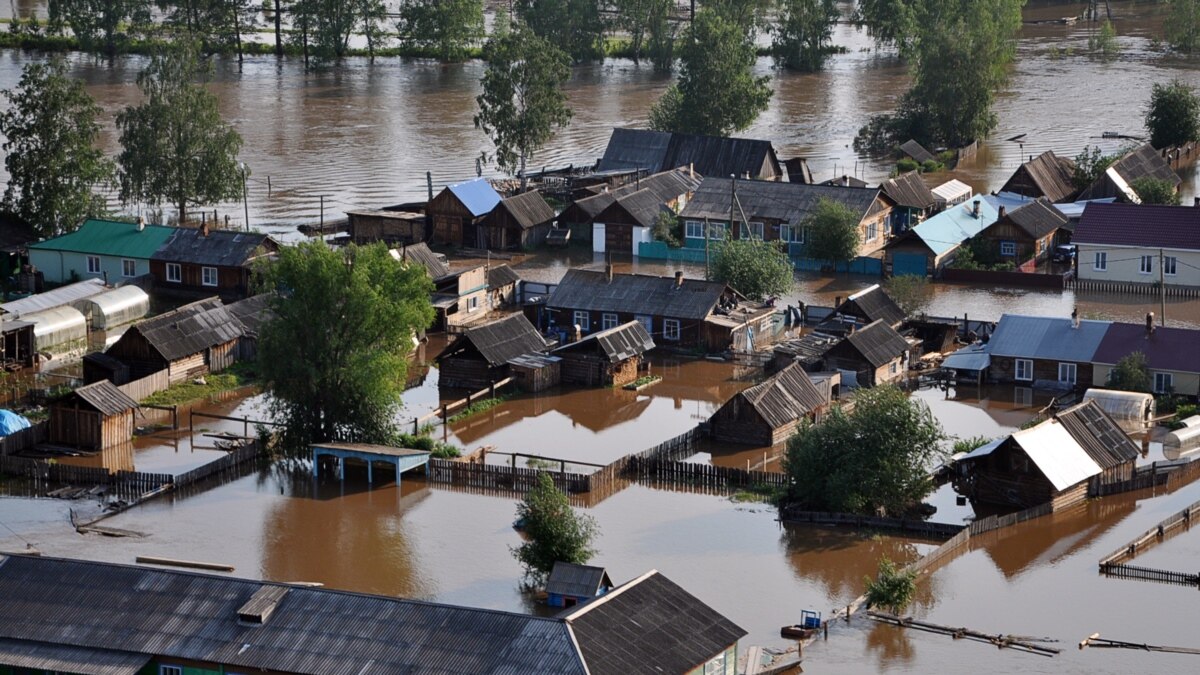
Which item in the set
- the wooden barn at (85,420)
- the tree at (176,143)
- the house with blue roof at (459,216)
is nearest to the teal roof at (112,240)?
the tree at (176,143)

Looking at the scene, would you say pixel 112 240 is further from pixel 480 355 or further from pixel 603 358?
pixel 603 358

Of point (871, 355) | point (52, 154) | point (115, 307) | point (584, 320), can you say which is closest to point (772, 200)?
point (584, 320)

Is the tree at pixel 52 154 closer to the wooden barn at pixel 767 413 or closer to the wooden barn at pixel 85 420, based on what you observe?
the wooden barn at pixel 85 420

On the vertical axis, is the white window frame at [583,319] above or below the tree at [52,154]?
below

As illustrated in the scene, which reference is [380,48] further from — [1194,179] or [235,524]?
[235,524]

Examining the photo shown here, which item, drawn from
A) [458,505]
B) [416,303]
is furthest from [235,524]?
[416,303]

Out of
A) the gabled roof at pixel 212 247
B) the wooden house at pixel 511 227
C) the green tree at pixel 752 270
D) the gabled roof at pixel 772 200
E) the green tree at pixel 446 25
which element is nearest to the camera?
the green tree at pixel 752 270

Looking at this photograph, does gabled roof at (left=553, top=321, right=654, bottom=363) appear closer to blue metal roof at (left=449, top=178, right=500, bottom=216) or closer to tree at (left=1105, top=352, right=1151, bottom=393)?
tree at (left=1105, top=352, right=1151, bottom=393)
